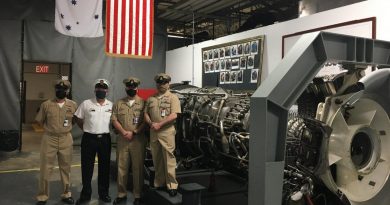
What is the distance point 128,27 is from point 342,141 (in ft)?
14.2

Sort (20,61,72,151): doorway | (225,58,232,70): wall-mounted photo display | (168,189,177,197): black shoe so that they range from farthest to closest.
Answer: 1. (20,61,72,151): doorway
2. (225,58,232,70): wall-mounted photo display
3. (168,189,177,197): black shoe

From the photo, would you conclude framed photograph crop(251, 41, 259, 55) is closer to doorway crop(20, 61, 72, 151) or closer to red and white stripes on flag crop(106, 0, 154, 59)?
red and white stripes on flag crop(106, 0, 154, 59)

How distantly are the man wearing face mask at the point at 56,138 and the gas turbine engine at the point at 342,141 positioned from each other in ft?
9.74

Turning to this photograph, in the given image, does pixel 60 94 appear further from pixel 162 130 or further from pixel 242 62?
pixel 242 62

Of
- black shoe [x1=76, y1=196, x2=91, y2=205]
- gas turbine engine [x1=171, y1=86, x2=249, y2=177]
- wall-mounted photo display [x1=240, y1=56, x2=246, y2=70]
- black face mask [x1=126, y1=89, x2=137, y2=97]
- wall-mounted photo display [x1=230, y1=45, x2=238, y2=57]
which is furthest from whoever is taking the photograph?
wall-mounted photo display [x1=230, y1=45, x2=238, y2=57]

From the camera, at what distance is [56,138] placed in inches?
182

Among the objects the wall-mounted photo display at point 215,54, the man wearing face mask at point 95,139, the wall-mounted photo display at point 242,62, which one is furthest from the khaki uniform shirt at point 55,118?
the wall-mounted photo display at point 215,54

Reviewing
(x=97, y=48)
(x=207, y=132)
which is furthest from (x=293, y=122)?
(x=97, y=48)

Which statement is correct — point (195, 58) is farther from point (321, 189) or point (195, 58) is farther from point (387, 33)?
point (321, 189)

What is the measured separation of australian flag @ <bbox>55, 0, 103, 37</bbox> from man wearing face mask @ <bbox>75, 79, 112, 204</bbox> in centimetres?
227

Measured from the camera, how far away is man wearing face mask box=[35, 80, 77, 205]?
4.59m

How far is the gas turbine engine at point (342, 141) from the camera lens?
2600mm

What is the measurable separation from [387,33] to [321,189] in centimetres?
239

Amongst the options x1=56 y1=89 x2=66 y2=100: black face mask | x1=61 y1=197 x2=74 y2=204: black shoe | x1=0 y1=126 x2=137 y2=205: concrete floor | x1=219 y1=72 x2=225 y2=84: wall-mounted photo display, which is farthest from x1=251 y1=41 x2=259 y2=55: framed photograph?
x1=61 y1=197 x2=74 y2=204: black shoe
